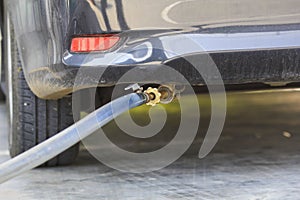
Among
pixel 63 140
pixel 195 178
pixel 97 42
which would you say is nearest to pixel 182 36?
pixel 97 42

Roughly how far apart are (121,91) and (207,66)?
0.41 m

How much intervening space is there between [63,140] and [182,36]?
44 cm

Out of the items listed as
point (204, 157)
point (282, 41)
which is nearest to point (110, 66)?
point (282, 41)

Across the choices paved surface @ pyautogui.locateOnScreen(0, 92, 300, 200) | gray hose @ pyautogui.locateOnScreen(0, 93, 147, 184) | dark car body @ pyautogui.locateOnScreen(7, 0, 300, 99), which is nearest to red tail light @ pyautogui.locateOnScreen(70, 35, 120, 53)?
dark car body @ pyautogui.locateOnScreen(7, 0, 300, 99)

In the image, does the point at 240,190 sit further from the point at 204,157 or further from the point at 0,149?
the point at 0,149

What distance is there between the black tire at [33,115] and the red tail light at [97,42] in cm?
60

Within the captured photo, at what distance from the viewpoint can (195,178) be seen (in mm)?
2256

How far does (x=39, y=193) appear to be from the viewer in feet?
6.91

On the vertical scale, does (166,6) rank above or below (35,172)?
above

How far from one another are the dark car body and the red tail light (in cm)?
1

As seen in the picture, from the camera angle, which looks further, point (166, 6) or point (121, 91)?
point (121, 91)

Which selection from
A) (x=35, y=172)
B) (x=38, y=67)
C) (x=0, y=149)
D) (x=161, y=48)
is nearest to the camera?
(x=161, y=48)

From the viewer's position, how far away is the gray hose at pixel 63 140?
5.40 ft

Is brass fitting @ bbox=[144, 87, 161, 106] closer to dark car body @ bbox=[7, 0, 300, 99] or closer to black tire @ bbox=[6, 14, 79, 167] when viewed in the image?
dark car body @ bbox=[7, 0, 300, 99]
